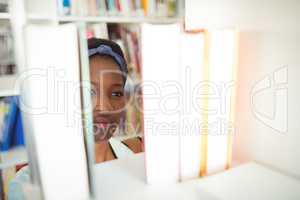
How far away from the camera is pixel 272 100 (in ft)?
1.70

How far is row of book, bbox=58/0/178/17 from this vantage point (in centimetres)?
135

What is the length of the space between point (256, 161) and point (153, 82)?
0.33 metres

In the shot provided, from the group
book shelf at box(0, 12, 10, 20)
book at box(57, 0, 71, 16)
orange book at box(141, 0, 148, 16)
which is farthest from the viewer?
orange book at box(141, 0, 148, 16)

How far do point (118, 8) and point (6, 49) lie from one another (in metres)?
0.63

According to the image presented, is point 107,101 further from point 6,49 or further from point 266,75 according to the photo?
point 6,49

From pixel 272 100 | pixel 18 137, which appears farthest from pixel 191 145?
pixel 18 137

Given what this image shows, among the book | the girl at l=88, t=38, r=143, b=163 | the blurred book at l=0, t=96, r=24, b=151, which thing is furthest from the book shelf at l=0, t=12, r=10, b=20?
the girl at l=88, t=38, r=143, b=163

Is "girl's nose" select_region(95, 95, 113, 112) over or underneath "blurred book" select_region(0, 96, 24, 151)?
over

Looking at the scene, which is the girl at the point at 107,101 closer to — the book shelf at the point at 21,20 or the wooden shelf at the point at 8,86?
the book shelf at the point at 21,20

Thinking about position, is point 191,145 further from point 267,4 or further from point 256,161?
point 267,4

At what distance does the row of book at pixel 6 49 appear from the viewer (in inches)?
47.9

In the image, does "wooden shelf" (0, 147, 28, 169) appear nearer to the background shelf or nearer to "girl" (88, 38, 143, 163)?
the background shelf

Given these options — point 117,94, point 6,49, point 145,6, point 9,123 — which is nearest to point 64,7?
point 6,49

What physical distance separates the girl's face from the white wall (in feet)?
0.83
